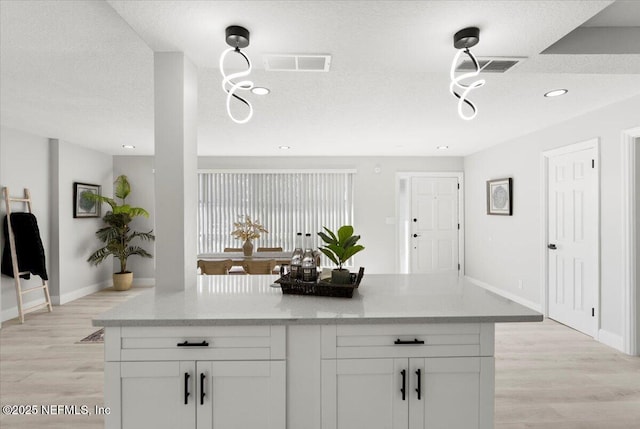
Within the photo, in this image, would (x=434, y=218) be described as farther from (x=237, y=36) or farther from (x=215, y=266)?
(x=237, y=36)

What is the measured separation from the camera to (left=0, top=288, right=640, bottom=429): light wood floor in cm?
235

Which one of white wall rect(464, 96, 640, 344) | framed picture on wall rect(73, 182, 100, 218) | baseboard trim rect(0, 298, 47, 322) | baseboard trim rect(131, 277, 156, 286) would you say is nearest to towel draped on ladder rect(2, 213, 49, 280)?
baseboard trim rect(0, 298, 47, 322)

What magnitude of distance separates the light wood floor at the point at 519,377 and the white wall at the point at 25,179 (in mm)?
554

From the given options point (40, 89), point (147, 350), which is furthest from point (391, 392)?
point (40, 89)

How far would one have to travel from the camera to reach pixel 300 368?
5.17 ft

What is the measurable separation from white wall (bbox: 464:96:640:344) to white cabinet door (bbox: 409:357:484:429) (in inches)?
108

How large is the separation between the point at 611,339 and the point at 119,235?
22.4 feet

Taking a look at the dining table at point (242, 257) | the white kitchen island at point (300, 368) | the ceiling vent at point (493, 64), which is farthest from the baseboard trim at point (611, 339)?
the dining table at point (242, 257)

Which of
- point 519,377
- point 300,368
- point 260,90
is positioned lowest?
point 519,377

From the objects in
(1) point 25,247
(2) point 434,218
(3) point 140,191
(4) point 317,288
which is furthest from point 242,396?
(3) point 140,191

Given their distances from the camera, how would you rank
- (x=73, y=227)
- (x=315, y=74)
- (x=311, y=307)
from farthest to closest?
1. (x=73, y=227)
2. (x=315, y=74)
3. (x=311, y=307)

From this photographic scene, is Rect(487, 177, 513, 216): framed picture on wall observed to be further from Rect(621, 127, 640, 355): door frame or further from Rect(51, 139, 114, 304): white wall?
Rect(51, 139, 114, 304): white wall

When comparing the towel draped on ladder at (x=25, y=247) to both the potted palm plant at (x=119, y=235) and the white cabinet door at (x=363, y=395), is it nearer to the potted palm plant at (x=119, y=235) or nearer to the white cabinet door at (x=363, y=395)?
the potted palm plant at (x=119, y=235)

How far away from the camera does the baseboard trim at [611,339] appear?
336 centimetres
